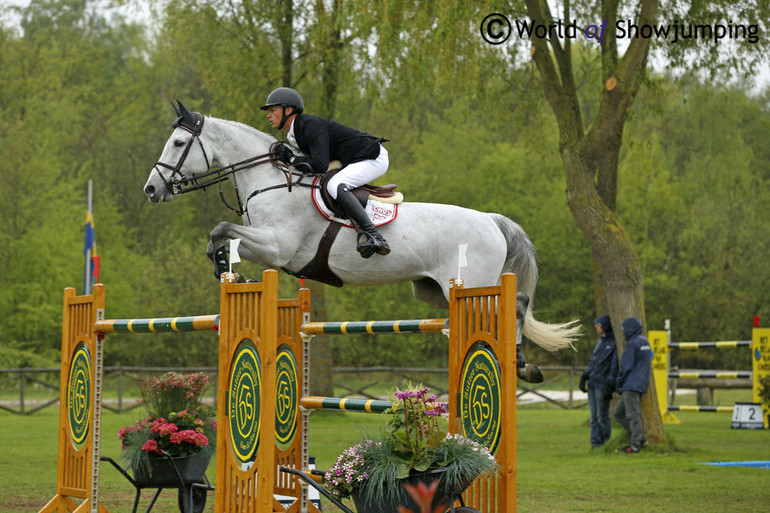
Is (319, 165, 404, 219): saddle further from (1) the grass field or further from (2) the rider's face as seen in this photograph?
(1) the grass field

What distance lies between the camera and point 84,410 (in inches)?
228

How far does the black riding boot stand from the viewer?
512cm

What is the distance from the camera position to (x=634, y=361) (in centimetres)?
1025

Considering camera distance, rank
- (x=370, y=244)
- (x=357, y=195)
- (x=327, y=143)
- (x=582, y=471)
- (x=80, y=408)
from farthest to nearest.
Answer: (x=582, y=471)
(x=80, y=408)
(x=327, y=143)
(x=357, y=195)
(x=370, y=244)

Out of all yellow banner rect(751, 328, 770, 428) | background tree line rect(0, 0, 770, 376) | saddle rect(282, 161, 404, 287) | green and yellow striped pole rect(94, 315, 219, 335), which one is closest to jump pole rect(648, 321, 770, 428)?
yellow banner rect(751, 328, 770, 428)

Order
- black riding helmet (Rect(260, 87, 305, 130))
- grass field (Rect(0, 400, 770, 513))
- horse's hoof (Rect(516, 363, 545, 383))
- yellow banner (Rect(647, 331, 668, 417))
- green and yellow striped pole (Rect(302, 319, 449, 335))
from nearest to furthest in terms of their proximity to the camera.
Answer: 1. green and yellow striped pole (Rect(302, 319, 449, 335))
2. horse's hoof (Rect(516, 363, 545, 383))
3. black riding helmet (Rect(260, 87, 305, 130))
4. grass field (Rect(0, 400, 770, 513))
5. yellow banner (Rect(647, 331, 668, 417))

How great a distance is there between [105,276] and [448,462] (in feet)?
77.2

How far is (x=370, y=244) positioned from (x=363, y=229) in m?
0.11

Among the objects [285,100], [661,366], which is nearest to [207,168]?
[285,100]

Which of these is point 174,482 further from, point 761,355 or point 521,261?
point 761,355

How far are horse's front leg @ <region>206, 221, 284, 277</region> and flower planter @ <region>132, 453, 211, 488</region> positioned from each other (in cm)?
130

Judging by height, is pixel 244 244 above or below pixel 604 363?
above

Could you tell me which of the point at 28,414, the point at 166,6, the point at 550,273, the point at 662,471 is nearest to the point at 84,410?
the point at 662,471

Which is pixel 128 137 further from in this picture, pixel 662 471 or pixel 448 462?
pixel 448 462
